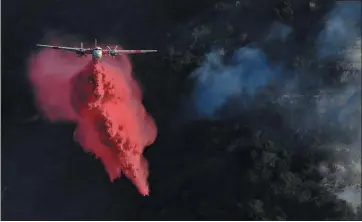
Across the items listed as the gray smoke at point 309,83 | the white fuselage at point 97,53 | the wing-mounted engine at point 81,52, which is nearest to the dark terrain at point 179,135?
the gray smoke at point 309,83

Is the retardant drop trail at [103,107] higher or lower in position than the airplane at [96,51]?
lower

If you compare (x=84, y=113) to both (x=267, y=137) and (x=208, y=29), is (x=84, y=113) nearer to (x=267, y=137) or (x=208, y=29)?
(x=208, y=29)

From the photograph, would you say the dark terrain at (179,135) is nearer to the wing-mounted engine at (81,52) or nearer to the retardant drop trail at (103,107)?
the retardant drop trail at (103,107)

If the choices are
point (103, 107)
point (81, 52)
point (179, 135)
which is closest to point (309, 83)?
point (179, 135)

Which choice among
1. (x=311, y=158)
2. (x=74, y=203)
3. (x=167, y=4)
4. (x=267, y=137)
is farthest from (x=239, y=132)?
(x=74, y=203)

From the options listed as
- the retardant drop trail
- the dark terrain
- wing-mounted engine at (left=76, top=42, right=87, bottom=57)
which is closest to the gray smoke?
the dark terrain
